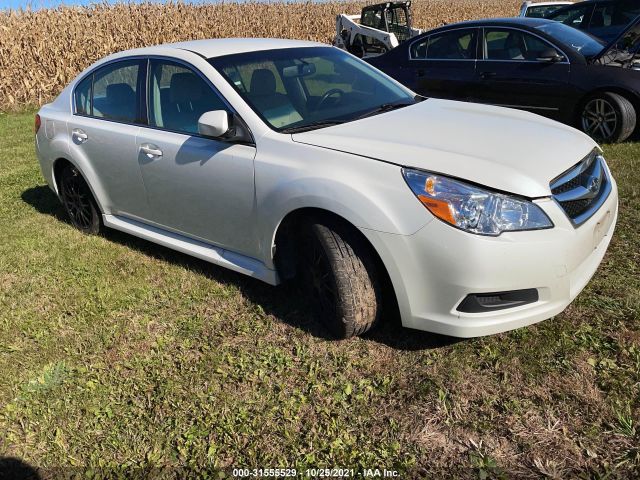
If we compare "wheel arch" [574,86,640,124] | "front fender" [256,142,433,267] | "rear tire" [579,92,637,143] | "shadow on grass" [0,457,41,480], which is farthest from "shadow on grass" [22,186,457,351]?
"wheel arch" [574,86,640,124]

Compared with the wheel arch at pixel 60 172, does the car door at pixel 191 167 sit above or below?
above

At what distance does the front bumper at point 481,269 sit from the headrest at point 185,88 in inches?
66.1

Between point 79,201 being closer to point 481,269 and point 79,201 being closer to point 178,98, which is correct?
point 178,98

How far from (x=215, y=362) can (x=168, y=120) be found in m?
1.73

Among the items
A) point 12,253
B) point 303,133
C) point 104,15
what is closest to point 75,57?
point 104,15

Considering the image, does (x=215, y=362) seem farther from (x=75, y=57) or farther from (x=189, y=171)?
(x=75, y=57)

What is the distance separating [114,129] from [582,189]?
3.24 m

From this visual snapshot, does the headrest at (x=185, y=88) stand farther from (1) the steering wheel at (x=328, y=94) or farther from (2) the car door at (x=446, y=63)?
(2) the car door at (x=446, y=63)

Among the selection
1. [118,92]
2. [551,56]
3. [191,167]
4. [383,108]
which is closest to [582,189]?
[383,108]

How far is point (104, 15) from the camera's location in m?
15.1

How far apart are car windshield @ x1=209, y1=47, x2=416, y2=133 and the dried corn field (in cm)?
1199

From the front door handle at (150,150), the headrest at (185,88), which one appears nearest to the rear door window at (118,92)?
the front door handle at (150,150)

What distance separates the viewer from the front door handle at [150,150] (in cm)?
381

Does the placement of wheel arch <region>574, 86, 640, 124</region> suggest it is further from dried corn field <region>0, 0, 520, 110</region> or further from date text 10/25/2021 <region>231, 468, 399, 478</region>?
dried corn field <region>0, 0, 520, 110</region>
